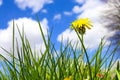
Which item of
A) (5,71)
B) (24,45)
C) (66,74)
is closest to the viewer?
(24,45)

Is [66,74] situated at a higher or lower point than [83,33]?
lower

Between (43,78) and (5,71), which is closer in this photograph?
(43,78)

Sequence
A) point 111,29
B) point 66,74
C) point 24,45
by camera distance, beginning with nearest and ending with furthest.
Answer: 1. point 24,45
2. point 66,74
3. point 111,29

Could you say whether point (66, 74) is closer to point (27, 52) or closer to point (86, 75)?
point (86, 75)

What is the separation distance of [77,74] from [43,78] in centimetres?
16

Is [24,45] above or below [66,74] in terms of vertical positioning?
above

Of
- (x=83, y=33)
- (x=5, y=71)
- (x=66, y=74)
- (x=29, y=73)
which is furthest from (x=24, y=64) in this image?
(x=83, y=33)

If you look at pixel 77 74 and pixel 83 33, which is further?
pixel 83 33

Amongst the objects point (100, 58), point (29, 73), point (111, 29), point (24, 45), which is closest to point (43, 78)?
point (29, 73)

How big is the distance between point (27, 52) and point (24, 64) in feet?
0.23

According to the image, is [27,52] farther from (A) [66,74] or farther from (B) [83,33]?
(B) [83,33]

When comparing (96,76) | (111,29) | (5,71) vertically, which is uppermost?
(111,29)

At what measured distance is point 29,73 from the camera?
1.47 metres

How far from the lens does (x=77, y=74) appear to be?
1.55m
